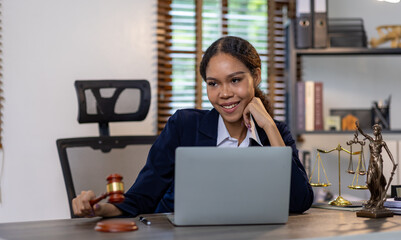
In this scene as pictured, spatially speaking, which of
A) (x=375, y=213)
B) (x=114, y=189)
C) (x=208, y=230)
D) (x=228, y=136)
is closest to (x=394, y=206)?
(x=375, y=213)

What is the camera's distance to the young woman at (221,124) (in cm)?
183

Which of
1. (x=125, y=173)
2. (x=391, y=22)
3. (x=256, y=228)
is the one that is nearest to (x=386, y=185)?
(x=256, y=228)

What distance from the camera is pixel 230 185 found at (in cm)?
133

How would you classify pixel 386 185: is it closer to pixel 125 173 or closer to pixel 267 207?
pixel 267 207

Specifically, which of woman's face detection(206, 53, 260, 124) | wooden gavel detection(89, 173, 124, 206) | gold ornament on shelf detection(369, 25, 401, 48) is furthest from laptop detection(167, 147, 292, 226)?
gold ornament on shelf detection(369, 25, 401, 48)

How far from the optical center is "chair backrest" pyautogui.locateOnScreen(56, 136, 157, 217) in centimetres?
244

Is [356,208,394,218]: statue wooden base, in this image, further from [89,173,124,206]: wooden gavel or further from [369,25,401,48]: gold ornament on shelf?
[369,25,401,48]: gold ornament on shelf

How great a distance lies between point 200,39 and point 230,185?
229 centimetres

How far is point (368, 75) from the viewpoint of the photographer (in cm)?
371

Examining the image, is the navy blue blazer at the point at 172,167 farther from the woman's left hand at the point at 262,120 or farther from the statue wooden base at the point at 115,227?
the statue wooden base at the point at 115,227

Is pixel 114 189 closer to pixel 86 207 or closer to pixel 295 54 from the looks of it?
pixel 86 207

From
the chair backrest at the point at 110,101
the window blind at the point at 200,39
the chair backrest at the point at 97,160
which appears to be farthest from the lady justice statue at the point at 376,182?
the window blind at the point at 200,39

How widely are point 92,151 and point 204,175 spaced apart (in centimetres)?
130

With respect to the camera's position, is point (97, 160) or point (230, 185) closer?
point (230, 185)
